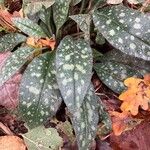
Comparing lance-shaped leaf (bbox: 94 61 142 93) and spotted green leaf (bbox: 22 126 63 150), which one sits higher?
lance-shaped leaf (bbox: 94 61 142 93)

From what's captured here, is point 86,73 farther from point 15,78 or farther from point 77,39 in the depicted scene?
point 15,78

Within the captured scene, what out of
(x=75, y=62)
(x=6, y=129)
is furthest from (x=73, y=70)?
(x=6, y=129)

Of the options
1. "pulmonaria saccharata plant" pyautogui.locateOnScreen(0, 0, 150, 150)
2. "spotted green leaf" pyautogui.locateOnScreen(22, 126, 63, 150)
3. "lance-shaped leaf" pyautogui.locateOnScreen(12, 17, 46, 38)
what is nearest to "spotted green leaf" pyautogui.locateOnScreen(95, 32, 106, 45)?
"pulmonaria saccharata plant" pyautogui.locateOnScreen(0, 0, 150, 150)

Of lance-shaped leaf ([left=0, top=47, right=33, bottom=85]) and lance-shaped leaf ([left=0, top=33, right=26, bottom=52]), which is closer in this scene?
lance-shaped leaf ([left=0, top=47, right=33, bottom=85])

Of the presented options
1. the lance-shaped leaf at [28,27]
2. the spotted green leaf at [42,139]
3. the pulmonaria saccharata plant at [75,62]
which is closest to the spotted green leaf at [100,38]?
the pulmonaria saccharata plant at [75,62]

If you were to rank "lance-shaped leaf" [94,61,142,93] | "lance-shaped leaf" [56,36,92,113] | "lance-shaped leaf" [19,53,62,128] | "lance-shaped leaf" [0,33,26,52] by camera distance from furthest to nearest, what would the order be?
"lance-shaped leaf" [0,33,26,52] → "lance-shaped leaf" [94,61,142,93] → "lance-shaped leaf" [19,53,62,128] → "lance-shaped leaf" [56,36,92,113]

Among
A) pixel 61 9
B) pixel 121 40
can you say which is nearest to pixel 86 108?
pixel 121 40

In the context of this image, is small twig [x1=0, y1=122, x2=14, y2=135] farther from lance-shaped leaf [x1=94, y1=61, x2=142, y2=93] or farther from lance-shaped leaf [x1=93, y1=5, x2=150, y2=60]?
lance-shaped leaf [x1=93, y1=5, x2=150, y2=60]

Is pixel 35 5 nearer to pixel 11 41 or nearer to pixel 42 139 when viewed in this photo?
pixel 11 41
